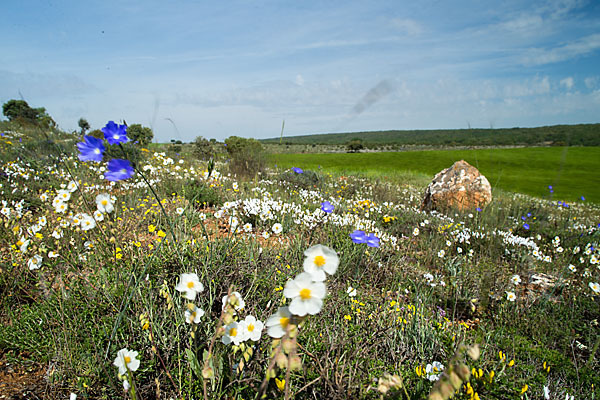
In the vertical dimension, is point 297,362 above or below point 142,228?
above

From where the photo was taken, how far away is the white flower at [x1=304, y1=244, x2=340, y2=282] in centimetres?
88

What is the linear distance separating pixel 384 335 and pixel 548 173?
83.8ft

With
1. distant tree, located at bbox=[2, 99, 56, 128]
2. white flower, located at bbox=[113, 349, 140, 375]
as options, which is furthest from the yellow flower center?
distant tree, located at bbox=[2, 99, 56, 128]

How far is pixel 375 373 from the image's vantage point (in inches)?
65.7

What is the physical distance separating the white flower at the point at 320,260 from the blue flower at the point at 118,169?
87cm

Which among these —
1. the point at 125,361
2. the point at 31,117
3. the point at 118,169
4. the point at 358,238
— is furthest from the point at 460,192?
the point at 31,117

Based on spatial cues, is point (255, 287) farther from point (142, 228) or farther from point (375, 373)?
point (142, 228)

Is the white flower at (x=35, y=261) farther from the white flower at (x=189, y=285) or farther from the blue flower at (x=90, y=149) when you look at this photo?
the white flower at (x=189, y=285)

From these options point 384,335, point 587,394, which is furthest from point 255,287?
point 587,394

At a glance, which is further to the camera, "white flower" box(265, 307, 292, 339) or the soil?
the soil

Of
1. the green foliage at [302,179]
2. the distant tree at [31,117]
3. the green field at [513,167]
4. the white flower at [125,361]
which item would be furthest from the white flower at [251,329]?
the green field at [513,167]

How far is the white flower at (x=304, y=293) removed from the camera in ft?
2.60

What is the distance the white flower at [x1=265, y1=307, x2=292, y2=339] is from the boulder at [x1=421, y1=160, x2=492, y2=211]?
7.26 meters

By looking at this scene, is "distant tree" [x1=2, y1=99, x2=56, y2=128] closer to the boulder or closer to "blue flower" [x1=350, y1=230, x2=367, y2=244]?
"blue flower" [x1=350, y1=230, x2=367, y2=244]
